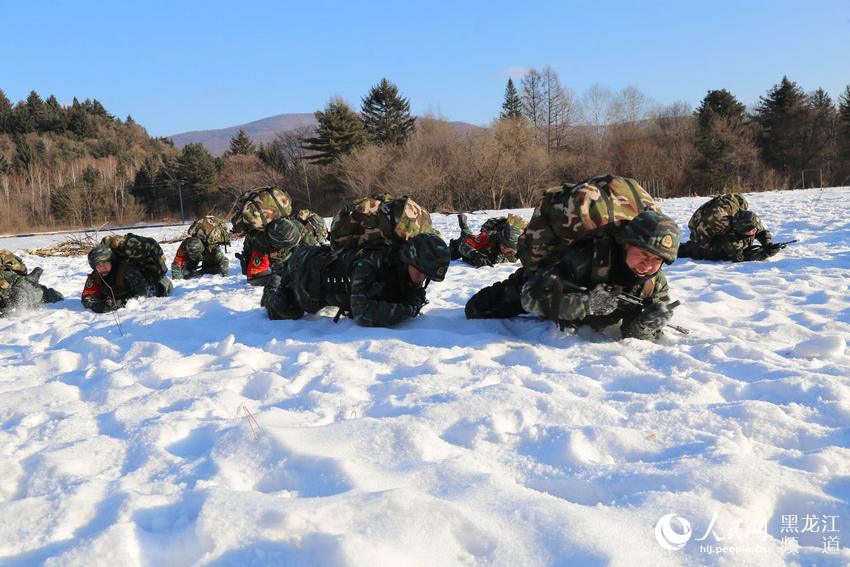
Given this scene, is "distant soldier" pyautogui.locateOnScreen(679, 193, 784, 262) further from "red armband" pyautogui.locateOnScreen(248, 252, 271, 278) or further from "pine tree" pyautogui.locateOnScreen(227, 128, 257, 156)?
"pine tree" pyautogui.locateOnScreen(227, 128, 257, 156)

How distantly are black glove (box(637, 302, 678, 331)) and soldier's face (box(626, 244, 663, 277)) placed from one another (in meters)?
0.24

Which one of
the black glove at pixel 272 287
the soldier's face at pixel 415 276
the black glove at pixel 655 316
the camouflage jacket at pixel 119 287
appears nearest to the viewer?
the black glove at pixel 655 316

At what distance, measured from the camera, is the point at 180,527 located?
2018 millimetres

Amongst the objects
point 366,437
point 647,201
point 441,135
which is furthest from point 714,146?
point 366,437

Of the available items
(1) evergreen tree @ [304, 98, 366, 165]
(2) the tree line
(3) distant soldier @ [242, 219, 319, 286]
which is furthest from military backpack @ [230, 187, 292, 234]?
(1) evergreen tree @ [304, 98, 366, 165]

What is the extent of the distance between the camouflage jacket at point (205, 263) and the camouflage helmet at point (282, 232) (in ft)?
5.74

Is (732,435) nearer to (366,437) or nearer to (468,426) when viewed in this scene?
(468,426)

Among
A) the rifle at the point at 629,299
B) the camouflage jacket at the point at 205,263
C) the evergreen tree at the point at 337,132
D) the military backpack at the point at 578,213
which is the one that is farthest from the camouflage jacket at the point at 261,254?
the evergreen tree at the point at 337,132

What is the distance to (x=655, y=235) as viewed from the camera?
3.84 m

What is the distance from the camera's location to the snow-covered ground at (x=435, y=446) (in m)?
1.89

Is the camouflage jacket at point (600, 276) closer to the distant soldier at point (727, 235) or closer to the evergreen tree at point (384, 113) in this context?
the distant soldier at point (727, 235)

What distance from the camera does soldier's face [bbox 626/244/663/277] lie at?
3.99 meters

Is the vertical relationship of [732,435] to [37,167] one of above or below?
below

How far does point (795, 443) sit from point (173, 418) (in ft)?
9.52
